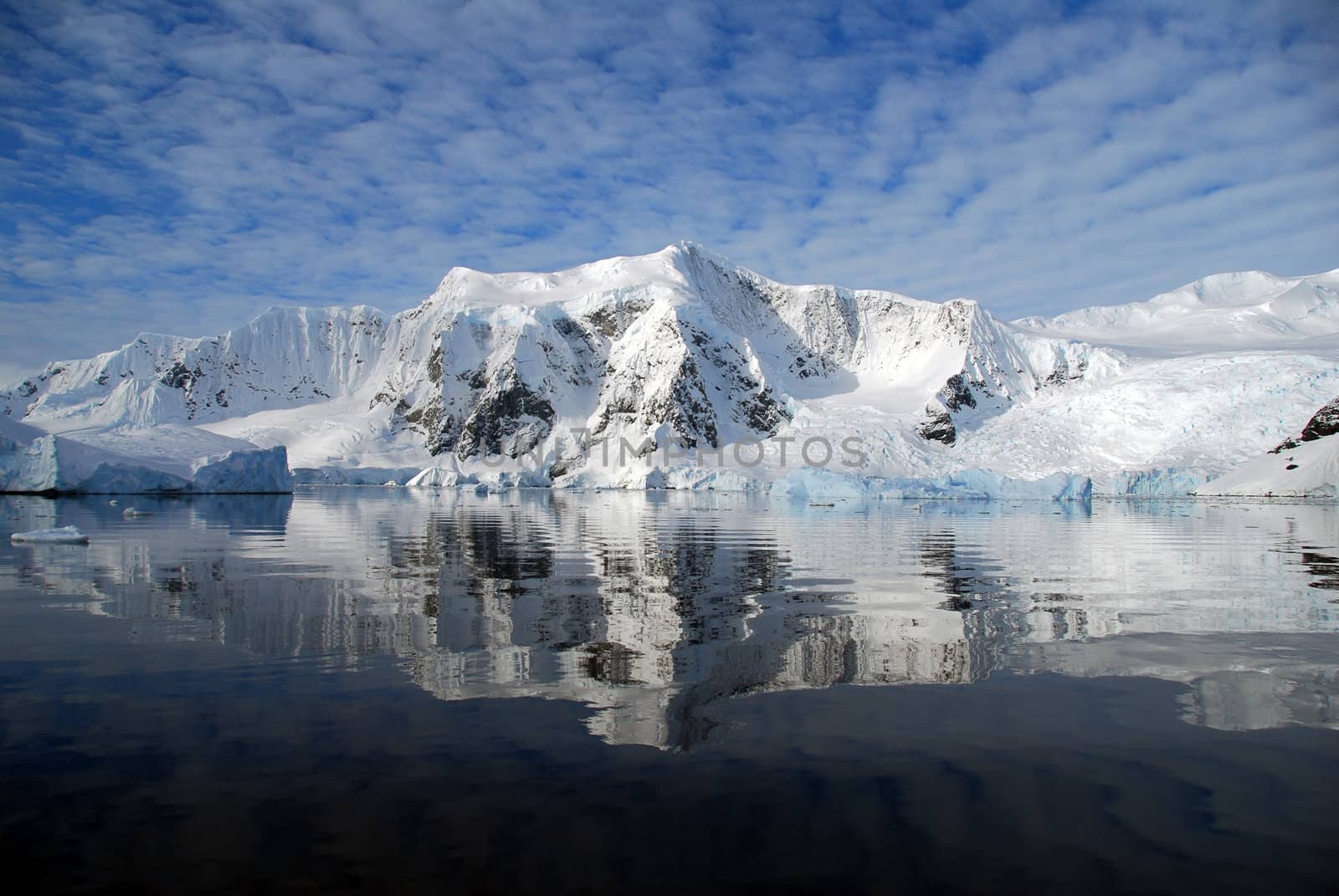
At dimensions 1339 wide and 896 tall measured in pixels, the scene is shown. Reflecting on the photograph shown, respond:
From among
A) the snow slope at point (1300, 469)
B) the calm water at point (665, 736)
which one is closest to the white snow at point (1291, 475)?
the snow slope at point (1300, 469)

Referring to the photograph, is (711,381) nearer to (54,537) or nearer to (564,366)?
(564,366)

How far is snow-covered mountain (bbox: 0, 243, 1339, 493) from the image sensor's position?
286 ft

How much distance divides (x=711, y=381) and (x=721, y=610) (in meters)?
126

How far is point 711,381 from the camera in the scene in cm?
13612

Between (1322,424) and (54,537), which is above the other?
(1322,424)

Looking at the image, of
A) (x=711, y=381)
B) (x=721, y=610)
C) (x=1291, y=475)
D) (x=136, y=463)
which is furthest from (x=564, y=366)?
(x=721, y=610)

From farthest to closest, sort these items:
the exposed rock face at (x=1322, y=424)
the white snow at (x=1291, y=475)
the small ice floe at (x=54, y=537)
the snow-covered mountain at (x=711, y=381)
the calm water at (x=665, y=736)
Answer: the snow-covered mountain at (x=711, y=381)
the exposed rock face at (x=1322, y=424)
the white snow at (x=1291, y=475)
the small ice floe at (x=54, y=537)
the calm water at (x=665, y=736)

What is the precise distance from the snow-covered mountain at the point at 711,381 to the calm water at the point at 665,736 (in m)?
74.8

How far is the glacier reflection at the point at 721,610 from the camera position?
7359 mm

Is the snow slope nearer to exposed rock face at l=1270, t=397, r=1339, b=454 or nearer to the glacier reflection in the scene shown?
exposed rock face at l=1270, t=397, r=1339, b=454

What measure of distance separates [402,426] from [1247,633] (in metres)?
145

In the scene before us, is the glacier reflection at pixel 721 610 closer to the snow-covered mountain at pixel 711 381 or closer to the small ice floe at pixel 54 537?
the small ice floe at pixel 54 537

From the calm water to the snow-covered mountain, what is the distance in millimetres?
74759

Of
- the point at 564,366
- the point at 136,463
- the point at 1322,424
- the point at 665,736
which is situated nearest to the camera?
the point at 665,736
